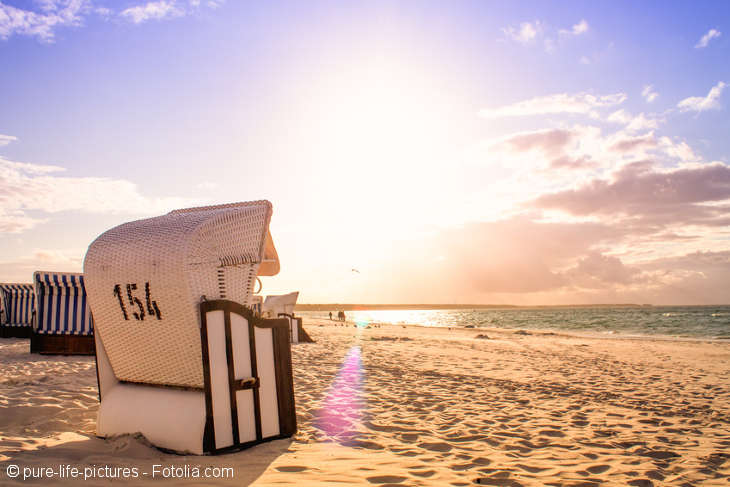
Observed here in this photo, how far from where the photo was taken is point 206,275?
161 inches

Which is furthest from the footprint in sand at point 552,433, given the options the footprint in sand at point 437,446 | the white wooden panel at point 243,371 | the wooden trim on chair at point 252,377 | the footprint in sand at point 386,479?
the white wooden panel at point 243,371

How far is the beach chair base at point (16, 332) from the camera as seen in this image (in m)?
17.5

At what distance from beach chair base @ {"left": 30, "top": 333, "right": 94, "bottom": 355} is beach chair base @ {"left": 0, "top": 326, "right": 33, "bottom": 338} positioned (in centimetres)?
697

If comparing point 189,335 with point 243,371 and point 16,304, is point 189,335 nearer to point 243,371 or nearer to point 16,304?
point 243,371

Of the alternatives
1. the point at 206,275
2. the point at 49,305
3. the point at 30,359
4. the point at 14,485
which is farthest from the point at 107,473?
the point at 49,305

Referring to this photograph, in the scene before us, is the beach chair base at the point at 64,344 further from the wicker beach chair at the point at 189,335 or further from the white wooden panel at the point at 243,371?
the white wooden panel at the point at 243,371

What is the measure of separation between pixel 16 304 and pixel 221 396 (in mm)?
17989

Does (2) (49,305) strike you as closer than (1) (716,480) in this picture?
No

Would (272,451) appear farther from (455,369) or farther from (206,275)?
(455,369)

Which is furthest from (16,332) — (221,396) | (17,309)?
(221,396)

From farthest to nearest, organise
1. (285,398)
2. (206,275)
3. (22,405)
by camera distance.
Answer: (22,405), (285,398), (206,275)

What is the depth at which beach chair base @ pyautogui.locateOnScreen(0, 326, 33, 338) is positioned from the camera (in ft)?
57.5

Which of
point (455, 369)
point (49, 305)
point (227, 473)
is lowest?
point (455, 369)

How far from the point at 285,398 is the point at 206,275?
4.87ft
